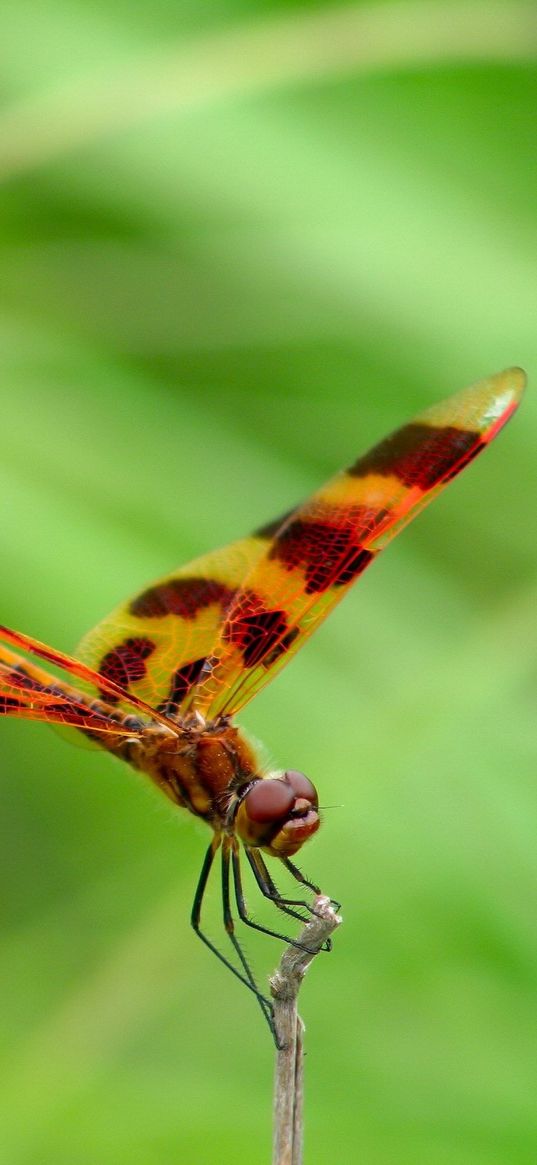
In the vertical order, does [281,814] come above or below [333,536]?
below

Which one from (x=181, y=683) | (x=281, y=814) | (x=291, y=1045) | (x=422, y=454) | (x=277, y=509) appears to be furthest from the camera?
(x=277, y=509)

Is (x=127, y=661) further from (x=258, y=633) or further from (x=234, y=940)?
(x=234, y=940)

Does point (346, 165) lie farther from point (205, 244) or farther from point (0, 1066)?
point (0, 1066)

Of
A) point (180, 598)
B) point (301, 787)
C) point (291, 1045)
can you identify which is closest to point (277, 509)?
point (180, 598)

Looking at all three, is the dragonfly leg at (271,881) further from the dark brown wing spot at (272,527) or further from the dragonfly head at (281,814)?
the dark brown wing spot at (272,527)

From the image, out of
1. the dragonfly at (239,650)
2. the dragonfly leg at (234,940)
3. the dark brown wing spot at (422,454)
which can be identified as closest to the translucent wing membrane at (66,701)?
the dragonfly at (239,650)

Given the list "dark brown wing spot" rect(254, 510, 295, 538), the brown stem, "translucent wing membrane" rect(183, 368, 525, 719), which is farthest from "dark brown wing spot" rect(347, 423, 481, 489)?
the brown stem
